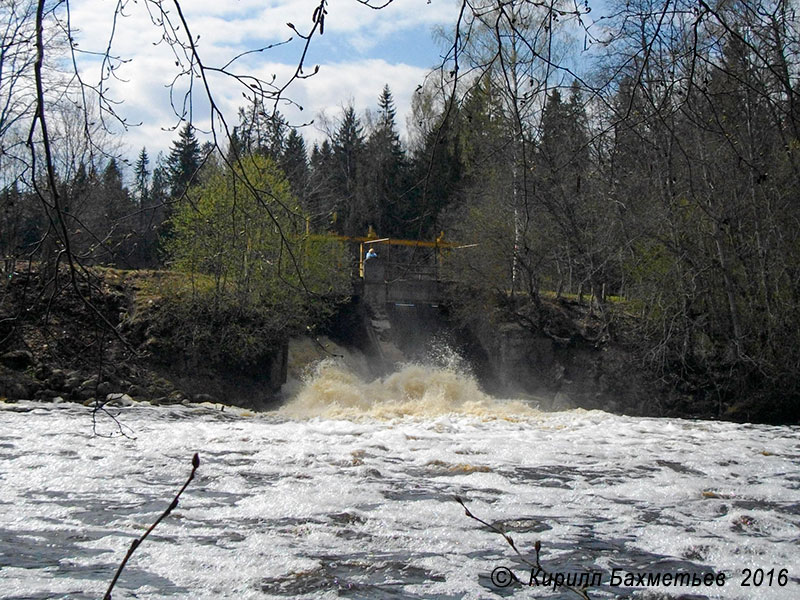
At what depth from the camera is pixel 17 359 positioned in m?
15.4

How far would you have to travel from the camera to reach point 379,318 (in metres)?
22.2

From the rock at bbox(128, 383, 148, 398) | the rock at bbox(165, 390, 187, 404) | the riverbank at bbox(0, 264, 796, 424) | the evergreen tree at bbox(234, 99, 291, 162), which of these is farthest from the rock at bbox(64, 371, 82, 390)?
the evergreen tree at bbox(234, 99, 291, 162)

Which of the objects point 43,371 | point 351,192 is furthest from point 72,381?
point 351,192

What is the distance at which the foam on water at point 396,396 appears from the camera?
16.0 m

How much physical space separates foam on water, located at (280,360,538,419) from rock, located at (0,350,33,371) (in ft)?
16.5

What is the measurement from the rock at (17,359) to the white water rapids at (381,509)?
265 cm

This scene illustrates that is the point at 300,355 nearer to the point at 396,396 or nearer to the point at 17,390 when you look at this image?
the point at 396,396

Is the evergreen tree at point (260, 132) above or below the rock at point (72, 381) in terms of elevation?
above

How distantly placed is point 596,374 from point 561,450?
1000 centimetres

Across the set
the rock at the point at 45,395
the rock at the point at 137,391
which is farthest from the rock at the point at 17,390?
the rock at the point at 137,391

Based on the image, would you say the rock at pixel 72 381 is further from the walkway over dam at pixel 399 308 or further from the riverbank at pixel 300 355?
the walkway over dam at pixel 399 308

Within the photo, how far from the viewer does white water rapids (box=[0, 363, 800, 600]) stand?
507cm

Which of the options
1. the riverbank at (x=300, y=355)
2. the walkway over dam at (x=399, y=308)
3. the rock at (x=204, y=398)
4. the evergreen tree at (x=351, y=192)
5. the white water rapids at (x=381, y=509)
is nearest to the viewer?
the white water rapids at (x=381, y=509)

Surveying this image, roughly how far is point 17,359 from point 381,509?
1093 centimetres
